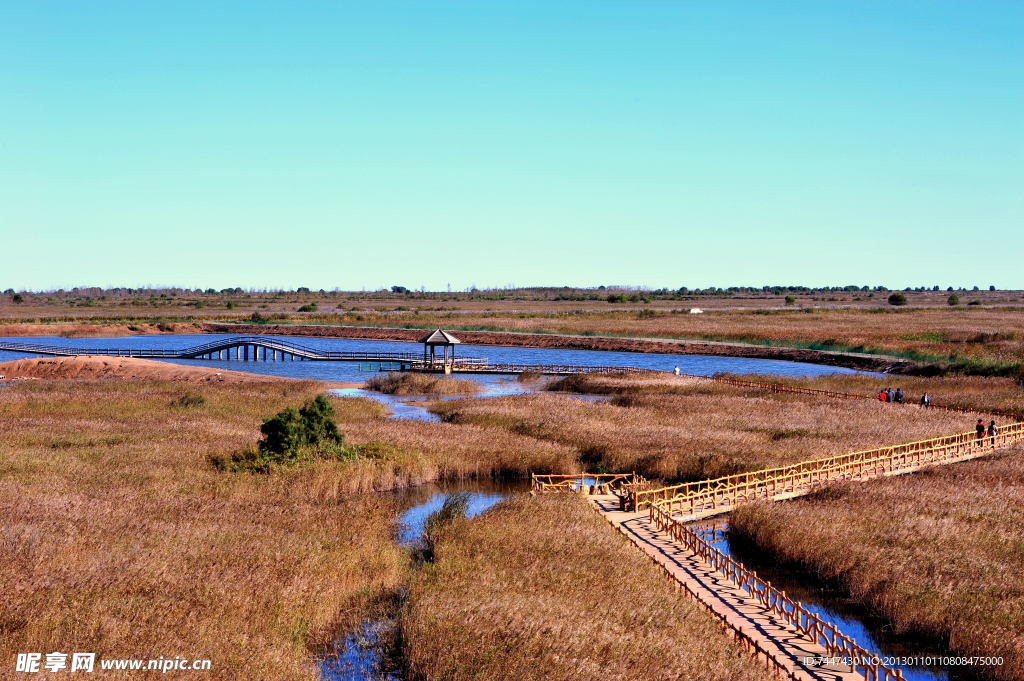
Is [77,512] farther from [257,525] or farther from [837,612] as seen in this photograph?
[837,612]

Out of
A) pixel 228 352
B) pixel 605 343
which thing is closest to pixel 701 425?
pixel 228 352

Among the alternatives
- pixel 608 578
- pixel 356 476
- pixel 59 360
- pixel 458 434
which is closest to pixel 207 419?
pixel 458 434

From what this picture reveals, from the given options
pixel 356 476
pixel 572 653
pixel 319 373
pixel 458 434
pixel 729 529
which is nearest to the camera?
pixel 572 653

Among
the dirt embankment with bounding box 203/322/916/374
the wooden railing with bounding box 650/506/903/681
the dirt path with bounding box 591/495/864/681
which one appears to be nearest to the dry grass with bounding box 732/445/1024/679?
the wooden railing with bounding box 650/506/903/681

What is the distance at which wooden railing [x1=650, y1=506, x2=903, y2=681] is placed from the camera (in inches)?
664

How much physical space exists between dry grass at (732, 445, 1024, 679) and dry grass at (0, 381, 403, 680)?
11435 millimetres

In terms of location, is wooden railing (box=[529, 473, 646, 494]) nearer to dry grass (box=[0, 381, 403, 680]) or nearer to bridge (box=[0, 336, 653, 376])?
dry grass (box=[0, 381, 403, 680])

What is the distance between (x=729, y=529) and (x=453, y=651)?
13869 mm

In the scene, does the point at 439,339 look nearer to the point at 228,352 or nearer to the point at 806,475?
the point at 228,352

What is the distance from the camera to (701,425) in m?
46.9

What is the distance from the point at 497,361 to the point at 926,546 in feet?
244

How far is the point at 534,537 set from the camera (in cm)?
2461

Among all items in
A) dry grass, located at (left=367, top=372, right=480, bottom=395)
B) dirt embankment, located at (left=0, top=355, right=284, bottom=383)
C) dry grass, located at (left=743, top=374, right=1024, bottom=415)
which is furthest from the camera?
dirt embankment, located at (left=0, top=355, right=284, bottom=383)

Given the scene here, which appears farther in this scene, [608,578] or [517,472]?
[517,472]
